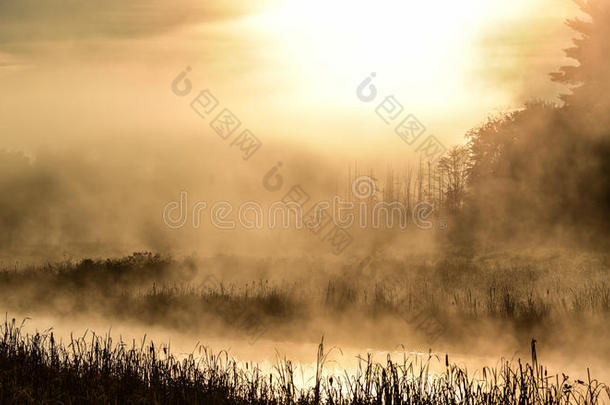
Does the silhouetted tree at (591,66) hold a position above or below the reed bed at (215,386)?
above

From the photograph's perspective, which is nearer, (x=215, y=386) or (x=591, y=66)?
(x=215, y=386)

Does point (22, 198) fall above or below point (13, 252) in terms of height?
above

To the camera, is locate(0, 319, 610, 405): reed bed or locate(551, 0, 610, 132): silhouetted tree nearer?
locate(0, 319, 610, 405): reed bed

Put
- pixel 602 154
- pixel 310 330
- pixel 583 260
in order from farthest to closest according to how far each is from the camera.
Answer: pixel 602 154, pixel 583 260, pixel 310 330

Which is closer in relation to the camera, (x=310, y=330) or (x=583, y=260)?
(x=310, y=330)

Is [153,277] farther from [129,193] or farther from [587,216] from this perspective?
[129,193]

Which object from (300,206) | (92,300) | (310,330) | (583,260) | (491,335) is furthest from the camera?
(300,206)

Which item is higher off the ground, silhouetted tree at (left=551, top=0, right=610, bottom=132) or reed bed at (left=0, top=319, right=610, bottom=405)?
silhouetted tree at (left=551, top=0, right=610, bottom=132)

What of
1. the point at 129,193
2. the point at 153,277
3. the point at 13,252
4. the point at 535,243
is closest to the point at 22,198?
the point at 129,193

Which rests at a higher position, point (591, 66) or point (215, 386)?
point (591, 66)

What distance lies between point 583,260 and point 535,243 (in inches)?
258

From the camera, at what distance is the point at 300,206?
65.3 m

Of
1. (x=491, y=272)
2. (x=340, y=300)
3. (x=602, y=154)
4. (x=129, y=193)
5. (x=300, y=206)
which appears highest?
(x=129, y=193)

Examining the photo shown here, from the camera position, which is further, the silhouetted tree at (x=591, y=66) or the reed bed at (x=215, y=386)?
the silhouetted tree at (x=591, y=66)
